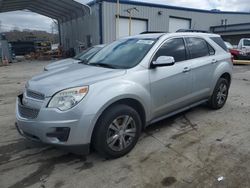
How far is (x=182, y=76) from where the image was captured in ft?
14.5

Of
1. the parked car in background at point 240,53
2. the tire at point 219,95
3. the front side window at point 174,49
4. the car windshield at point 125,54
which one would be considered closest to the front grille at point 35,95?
the car windshield at point 125,54

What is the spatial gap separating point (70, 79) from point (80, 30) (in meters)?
23.1

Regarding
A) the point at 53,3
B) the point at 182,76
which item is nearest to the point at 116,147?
the point at 182,76

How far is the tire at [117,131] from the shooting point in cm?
332

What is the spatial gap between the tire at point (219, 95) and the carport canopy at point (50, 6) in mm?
17330

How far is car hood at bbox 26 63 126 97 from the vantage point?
3.27m

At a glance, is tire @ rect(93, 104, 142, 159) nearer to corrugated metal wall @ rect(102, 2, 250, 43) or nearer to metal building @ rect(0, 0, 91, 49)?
corrugated metal wall @ rect(102, 2, 250, 43)

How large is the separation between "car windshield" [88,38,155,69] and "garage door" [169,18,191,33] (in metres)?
21.5

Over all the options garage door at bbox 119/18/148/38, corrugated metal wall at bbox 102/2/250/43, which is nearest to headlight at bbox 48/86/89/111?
corrugated metal wall at bbox 102/2/250/43

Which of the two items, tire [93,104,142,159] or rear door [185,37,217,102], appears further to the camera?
rear door [185,37,217,102]

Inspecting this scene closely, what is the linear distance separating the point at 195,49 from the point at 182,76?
82 centimetres

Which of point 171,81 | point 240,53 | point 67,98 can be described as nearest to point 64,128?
point 67,98

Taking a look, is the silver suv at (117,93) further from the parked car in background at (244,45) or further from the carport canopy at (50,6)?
the carport canopy at (50,6)

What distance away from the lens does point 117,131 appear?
11.6ft
